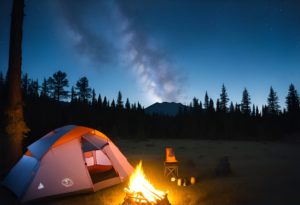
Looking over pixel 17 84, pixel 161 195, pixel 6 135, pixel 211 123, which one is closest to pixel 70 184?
pixel 161 195

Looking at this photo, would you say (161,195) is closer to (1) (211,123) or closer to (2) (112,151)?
(2) (112,151)

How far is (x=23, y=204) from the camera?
560 centimetres

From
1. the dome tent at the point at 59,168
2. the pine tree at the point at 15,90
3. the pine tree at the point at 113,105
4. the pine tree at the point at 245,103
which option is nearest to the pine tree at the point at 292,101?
the pine tree at the point at 245,103

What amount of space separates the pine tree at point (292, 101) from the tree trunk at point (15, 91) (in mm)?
54775

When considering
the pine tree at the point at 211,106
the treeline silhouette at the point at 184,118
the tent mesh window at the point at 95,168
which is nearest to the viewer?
the tent mesh window at the point at 95,168

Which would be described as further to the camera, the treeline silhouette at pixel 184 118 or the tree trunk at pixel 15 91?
the treeline silhouette at pixel 184 118

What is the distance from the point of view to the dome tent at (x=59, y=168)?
232 inches

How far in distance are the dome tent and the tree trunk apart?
1.37 meters

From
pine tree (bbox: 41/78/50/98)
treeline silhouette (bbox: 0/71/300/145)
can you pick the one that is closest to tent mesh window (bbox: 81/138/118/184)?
treeline silhouette (bbox: 0/71/300/145)

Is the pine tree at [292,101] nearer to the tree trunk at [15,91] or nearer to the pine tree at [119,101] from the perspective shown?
the pine tree at [119,101]

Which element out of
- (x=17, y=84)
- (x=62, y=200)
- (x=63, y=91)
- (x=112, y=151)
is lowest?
(x=62, y=200)

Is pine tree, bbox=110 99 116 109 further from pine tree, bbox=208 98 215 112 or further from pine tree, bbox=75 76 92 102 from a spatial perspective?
pine tree, bbox=208 98 215 112

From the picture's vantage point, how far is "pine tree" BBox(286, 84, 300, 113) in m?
46.8

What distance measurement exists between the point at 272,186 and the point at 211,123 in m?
39.5
